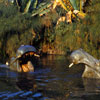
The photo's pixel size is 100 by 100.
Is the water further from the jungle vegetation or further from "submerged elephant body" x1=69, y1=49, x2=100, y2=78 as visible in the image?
the jungle vegetation

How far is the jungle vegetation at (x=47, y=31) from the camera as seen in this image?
58.9 feet

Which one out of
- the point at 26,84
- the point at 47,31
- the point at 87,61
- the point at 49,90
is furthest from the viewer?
the point at 47,31

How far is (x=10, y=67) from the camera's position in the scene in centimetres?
1427

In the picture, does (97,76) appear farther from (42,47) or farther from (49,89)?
(42,47)

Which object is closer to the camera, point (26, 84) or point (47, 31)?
point (26, 84)

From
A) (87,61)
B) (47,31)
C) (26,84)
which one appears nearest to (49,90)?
(26,84)

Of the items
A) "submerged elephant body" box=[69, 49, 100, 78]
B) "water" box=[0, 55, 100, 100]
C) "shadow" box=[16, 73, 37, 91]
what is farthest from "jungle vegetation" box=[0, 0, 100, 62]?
"water" box=[0, 55, 100, 100]

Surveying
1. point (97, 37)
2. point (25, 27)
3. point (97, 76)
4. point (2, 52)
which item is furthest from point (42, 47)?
point (97, 76)

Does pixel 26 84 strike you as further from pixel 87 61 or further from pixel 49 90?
pixel 87 61

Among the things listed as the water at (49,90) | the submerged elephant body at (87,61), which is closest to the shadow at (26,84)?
the water at (49,90)

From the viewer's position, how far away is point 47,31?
34.1 m

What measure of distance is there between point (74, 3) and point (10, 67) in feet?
50.0

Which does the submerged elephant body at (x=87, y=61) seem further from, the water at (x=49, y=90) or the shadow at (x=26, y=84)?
the shadow at (x=26, y=84)

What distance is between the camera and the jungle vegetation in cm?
1794
